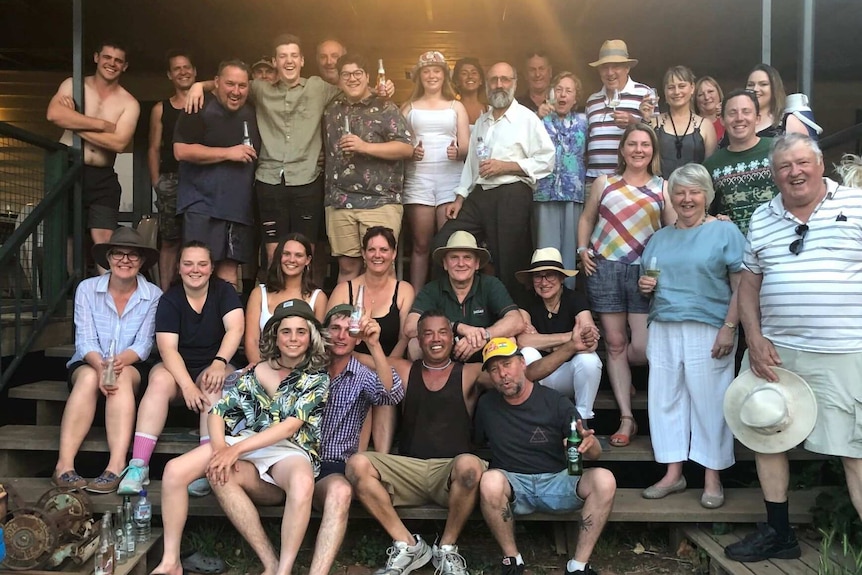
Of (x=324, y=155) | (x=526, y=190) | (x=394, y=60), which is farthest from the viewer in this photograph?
(x=394, y=60)

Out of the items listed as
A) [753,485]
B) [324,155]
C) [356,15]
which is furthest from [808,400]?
[356,15]

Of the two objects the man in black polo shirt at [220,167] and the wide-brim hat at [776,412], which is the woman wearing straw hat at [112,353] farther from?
the wide-brim hat at [776,412]

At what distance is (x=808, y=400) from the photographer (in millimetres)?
3293

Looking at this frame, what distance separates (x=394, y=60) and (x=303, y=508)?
19.8ft

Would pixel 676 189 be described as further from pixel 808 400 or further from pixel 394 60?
pixel 394 60

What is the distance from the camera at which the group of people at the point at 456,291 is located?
3.41 meters

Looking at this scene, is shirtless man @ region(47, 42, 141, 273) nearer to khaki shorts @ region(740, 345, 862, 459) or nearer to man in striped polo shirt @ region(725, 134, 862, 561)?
man in striped polo shirt @ region(725, 134, 862, 561)

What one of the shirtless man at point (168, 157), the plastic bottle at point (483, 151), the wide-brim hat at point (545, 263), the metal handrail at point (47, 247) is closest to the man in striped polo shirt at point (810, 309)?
the wide-brim hat at point (545, 263)

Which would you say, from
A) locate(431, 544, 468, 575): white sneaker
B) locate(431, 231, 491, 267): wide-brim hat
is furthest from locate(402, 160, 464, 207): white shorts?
locate(431, 544, 468, 575): white sneaker

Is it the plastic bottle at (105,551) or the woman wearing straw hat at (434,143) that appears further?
the woman wearing straw hat at (434,143)

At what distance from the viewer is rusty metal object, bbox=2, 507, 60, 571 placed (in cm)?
313

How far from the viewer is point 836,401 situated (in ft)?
10.6

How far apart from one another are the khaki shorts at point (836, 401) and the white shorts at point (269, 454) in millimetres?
2404

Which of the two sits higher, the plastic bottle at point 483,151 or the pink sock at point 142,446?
the plastic bottle at point 483,151
